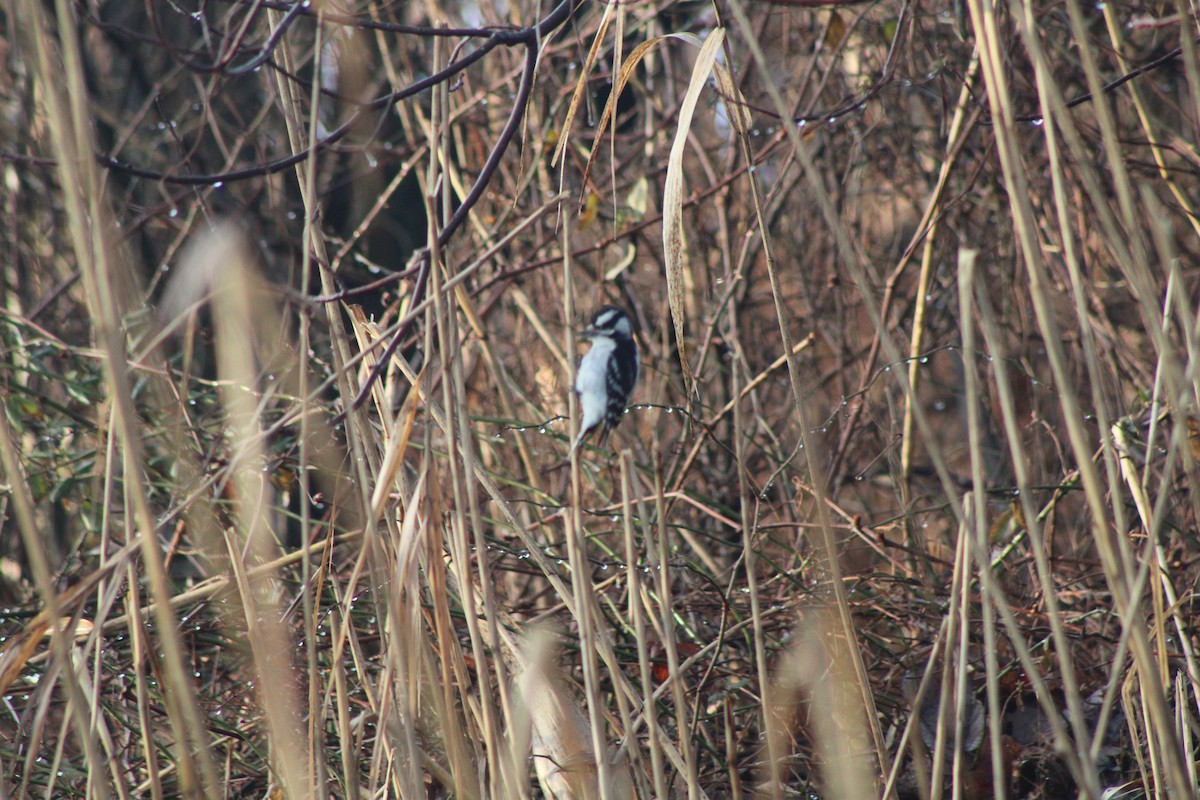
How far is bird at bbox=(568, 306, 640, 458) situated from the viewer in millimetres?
2865

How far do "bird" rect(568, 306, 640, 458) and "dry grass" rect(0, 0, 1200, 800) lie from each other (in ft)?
0.43

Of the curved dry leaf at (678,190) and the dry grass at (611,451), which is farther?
the curved dry leaf at (678,190)

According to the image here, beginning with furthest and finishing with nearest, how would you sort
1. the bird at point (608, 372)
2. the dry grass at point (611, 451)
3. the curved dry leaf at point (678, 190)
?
the bird at point (608, 372), the curved dry leaf at point (678, 190), the dry grass at point (611, 451)

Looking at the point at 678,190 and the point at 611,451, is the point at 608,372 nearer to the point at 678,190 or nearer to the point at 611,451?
the point at 611,451

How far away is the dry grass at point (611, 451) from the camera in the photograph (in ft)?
3.85

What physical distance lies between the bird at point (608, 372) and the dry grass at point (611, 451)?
0.13m

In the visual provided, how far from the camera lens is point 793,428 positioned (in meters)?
3.25

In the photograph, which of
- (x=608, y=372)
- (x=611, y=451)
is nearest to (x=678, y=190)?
(x=611, y=451)

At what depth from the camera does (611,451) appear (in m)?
2.61

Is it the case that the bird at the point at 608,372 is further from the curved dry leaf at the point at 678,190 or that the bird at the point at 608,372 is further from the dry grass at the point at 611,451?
the curved dry leaf at the point at 678,190

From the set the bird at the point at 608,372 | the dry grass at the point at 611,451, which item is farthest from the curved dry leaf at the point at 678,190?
the bird at the point at 608,372

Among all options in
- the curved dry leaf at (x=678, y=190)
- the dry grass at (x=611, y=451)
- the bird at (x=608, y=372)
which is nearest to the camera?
the dry grass at (x=611, y=451)

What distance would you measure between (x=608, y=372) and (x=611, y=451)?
15.3 inches

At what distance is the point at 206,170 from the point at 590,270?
1.82m
